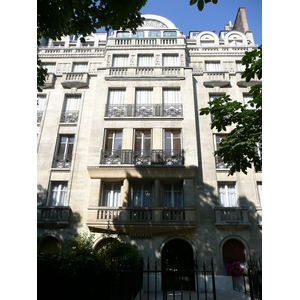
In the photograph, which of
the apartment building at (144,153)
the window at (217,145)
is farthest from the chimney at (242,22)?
the window at (217,145)

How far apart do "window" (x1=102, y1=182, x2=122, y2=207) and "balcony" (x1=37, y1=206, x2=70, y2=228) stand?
213 cm

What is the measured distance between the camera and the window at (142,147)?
14531mm

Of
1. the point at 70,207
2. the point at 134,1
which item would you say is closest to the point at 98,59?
the point at 70,207

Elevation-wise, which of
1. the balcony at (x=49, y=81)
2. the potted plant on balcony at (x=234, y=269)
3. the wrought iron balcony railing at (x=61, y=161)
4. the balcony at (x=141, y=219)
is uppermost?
the balcony at (x=49, y=81)

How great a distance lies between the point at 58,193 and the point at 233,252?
10452 millimetres

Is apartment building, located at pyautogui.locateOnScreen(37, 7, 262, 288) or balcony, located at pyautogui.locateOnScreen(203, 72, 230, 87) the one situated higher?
balcony, located at pyautogui.locateOnScreen(203, 72, 230, 87)

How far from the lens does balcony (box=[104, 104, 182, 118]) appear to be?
52.4ft

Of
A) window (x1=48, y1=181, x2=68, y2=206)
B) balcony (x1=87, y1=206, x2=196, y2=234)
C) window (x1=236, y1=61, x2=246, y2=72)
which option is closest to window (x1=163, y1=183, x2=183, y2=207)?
balcony (x1=87, y1=206, x2=196, y2=234)

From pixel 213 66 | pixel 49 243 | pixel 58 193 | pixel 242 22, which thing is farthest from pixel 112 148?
pixel 242 22

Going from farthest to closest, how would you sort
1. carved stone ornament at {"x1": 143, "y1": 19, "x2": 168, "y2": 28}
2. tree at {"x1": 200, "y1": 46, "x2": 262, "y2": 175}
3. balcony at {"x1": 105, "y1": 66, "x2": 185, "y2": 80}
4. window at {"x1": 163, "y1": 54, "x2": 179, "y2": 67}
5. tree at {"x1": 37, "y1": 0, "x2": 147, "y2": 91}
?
carved stone ornament at {"x1": 143, "y1": 19, "x2": 168, "y2": 28}
window at {"x1": 163, "y1": 54, "x2": 179, "y2": 67}
balcony at {"x1": 105, "y1": 66, "x2": 185, "y2": 80}
tree at {"x1": 200, "y1": 46, "x2": 262, "y2": 175}
tree at {"x1": 37, "y1": 0, "x2": 147, "y2": 91}

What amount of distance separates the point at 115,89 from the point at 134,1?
11409 mm

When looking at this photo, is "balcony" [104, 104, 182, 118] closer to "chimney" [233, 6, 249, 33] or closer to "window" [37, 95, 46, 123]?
"window" [37, 95, 46, 123]

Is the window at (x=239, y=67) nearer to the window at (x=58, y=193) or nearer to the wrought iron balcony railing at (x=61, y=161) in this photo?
the wrought iron balcony railing at (x=61, y=161)

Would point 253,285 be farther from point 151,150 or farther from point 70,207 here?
point 70,207
